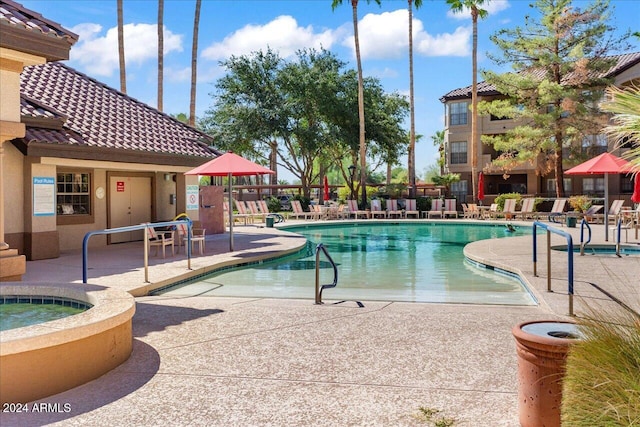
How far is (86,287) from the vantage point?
6.62 metres

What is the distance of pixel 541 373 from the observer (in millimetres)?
3682

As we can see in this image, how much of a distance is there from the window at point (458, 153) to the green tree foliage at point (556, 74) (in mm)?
9248

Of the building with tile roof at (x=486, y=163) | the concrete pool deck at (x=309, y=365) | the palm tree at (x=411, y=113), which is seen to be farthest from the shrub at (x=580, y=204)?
the concrete pool deck at (x=309, y=365)

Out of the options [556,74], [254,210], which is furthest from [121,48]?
[556,74]

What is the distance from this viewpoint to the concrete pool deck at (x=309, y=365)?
4.24 metres

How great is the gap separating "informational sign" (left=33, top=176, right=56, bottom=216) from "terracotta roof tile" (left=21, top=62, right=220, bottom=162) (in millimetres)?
1063

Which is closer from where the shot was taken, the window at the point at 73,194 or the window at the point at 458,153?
the window at the point at 73,194

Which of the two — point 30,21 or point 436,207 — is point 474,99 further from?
point 30,21

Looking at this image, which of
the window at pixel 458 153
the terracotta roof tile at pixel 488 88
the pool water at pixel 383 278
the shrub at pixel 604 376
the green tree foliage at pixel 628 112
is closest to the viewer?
the shrub at pixel 604 376

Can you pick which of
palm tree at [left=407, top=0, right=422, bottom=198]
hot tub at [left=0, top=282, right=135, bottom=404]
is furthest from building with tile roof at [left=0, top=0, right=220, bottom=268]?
palm tree at [left=407, top=0, right=422, bottom=198]

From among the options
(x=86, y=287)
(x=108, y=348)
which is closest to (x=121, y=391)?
(x=108, y=348)

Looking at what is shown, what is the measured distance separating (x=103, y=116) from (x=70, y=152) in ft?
12.4

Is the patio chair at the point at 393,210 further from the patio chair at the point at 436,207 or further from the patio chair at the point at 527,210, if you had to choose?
the patio chair at the point at 527,210

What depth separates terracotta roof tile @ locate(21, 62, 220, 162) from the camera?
16.0 meters
